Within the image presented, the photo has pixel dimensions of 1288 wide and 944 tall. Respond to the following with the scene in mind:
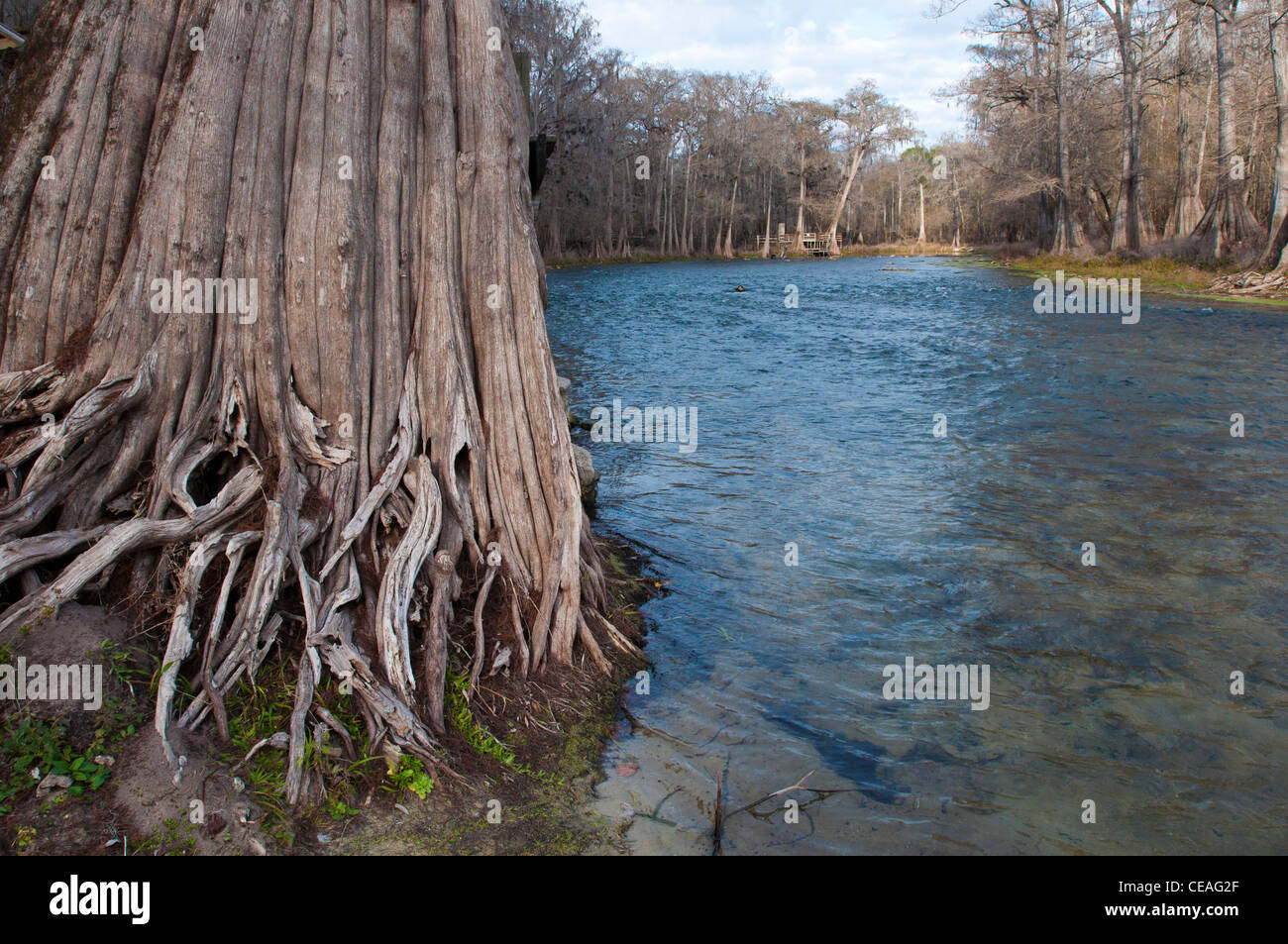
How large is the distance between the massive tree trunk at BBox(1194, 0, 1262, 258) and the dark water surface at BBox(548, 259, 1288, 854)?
16756mm

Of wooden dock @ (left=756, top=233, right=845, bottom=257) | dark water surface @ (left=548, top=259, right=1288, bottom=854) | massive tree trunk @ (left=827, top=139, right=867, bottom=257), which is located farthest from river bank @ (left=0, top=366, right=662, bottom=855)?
wooden dock @ (left=756, top=233, right=845, bottom=257)

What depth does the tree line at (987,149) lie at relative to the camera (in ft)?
104

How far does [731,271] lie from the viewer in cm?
5300

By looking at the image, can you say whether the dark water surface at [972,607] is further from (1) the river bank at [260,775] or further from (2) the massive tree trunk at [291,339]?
(2) the massive tree trunk at [291,339]

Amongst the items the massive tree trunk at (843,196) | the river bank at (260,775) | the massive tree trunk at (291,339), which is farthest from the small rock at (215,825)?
the massive tree trunk at (843,196)

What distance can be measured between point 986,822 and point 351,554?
11.1 feet

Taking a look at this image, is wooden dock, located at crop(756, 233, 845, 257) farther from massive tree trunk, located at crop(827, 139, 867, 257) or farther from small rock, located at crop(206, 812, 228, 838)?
small rock, located at crop(206, 812, 228, 838)

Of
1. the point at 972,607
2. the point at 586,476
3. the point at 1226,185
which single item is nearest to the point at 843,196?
the point at 1226,185

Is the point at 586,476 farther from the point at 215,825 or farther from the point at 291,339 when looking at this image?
the point at 215,825

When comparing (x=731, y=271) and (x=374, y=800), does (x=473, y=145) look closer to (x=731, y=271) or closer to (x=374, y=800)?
(x=374, y=800)

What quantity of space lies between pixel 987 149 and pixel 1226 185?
26867 mm

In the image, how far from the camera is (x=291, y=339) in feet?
16.2
